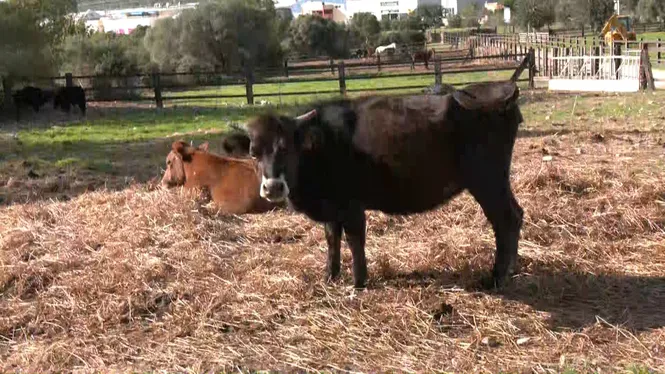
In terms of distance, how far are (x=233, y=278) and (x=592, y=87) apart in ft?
65.9

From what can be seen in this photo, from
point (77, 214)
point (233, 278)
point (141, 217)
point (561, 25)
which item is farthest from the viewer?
point (561, 25)

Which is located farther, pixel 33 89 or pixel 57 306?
pixel 33 89

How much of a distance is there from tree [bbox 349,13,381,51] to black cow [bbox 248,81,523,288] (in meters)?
66.8

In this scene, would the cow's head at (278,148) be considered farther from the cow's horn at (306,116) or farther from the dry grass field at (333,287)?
the dry grass field at (333,287)

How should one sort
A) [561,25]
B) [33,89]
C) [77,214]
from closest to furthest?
1. [77,214]
2. [33,89]
3. [561,25]

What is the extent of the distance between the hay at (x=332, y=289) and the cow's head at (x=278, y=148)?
900mm

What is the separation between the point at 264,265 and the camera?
6293 mm

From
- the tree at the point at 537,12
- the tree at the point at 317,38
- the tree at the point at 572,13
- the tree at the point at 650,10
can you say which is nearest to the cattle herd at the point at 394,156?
the tree at the point at 317,38

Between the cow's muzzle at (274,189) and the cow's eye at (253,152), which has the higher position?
the cow's eye at (253,152)

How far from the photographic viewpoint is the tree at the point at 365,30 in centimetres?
7481

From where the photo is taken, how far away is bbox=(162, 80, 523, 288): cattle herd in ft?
17.7

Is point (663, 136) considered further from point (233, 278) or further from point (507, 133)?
point (233, 278)

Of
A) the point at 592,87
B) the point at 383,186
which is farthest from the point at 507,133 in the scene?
the point at 592,87

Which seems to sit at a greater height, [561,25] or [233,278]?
[561,25]
